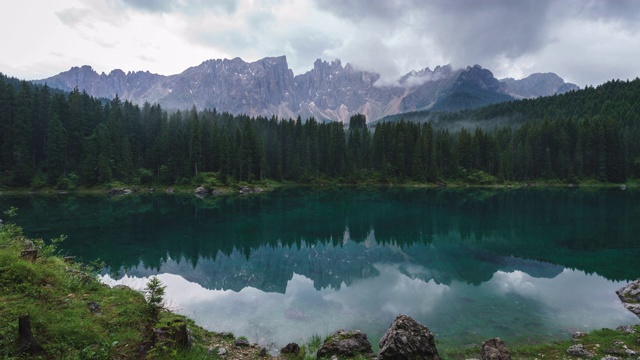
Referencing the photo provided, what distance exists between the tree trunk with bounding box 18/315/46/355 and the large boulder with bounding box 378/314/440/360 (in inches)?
440

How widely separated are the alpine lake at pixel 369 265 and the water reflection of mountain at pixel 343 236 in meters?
0.23

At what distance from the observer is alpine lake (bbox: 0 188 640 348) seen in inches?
786

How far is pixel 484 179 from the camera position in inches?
5256

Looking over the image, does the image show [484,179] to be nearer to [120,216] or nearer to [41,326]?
[120,216]

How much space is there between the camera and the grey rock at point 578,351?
14250 mm

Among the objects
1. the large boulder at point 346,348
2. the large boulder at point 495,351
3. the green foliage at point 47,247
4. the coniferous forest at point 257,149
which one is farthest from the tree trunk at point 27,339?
the coniferous forest at point 257,149

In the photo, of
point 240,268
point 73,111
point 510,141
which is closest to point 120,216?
point 240,268

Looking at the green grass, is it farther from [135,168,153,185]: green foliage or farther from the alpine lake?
[135,168,153,185]: green foliage

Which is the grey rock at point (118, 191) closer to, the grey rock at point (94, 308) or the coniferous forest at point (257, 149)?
the coniferous forest at point (257, 149)

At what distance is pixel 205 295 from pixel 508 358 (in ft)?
65.8

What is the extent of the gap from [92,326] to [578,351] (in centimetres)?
2025

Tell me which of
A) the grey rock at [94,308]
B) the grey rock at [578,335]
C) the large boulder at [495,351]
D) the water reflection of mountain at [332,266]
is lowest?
the water reflection of mountain at [332,266]

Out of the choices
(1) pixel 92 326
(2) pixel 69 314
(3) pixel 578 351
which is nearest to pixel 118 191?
(2) pixel 69 314

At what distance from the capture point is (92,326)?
11.3 meters
